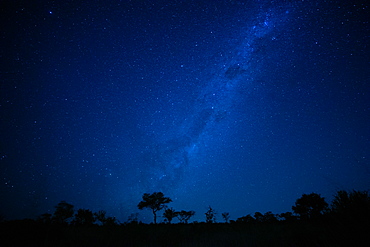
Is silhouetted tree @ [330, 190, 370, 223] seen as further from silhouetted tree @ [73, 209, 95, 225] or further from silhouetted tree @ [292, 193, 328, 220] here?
silhouetted tree @ [73, 209, 95, 225]

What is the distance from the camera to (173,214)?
55469mm

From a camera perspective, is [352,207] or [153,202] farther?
[153,202]

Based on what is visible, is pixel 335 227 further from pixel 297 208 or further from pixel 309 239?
pixel 297 208

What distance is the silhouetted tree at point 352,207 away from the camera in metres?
7.37

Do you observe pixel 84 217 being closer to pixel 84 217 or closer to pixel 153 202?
pixel 84 217

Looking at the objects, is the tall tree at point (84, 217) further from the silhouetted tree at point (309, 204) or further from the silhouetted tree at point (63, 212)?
the silhouetted tree at point (309, 204)

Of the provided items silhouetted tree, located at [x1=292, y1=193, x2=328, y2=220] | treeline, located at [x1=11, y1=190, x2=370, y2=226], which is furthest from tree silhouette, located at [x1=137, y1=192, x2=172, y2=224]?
silhouetted tree, located at [x1=292, y1=193, x2=328, y2=220]

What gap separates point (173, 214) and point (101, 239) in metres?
49.0

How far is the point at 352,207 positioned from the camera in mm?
8000

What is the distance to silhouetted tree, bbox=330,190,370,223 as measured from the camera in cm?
737

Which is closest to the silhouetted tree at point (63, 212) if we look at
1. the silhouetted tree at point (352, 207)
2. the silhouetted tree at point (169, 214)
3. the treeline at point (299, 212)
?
the treeline at point (299, 212)

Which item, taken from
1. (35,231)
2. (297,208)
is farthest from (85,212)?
(297,208)

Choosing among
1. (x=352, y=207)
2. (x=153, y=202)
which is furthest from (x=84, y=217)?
(x=352, y=207)

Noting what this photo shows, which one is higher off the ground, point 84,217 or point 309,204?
point 84,217
